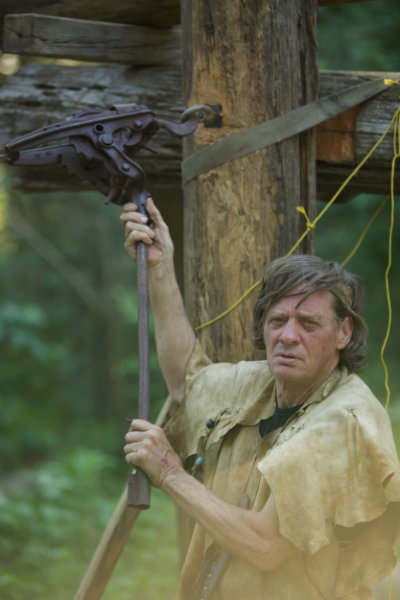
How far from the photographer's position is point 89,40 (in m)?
4.38

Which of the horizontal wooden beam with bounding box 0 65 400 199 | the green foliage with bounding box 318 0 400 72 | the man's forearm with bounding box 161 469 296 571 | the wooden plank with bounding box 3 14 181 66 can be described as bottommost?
the man's forearm with bounding box 161 469 296 571

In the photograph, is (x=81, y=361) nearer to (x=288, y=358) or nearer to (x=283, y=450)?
(x=288, y=358)

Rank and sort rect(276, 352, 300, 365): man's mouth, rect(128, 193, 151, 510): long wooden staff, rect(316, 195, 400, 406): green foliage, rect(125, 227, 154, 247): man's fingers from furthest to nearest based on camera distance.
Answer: rect(316, 195, 400, 406): green foliage, rect(125, 227, 154, 247): man's fingers, rect(276, 352, 300, 365): man's mouth, rect(128, 193, 151, 510): long wooden staff

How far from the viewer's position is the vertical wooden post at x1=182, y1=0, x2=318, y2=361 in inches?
138

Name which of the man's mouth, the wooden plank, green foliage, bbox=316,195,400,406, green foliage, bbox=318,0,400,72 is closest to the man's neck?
the man's mouth

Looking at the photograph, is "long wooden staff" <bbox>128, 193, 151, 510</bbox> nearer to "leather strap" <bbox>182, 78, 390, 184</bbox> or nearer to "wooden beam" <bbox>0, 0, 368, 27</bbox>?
"leather strap" <bbox>182, 78, 390, 184</bbox>

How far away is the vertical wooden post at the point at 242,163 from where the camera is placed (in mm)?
3496

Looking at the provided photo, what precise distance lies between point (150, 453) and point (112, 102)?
6.80 ft

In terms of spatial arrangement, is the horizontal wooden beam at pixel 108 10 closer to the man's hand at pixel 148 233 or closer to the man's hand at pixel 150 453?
the man's hand at pixel 148 233

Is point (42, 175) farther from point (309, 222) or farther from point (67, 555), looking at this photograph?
point (67, 555)

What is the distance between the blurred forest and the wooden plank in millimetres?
3288

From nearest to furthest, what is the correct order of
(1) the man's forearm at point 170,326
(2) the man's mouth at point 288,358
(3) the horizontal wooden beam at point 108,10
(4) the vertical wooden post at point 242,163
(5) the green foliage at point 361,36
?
(2) the man's mouth at point 288,358 < (1) the man's forearm at point 170,326 < (4) the vertical wooden post at point 242,163 < (3) the horizontal wooden beam at point 108,10 < (5) the green foliage at point 361,36

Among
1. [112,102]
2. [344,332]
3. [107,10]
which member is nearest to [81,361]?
[112,102]

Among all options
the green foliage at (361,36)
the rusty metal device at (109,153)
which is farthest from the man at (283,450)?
the green foliage at (361,36)
